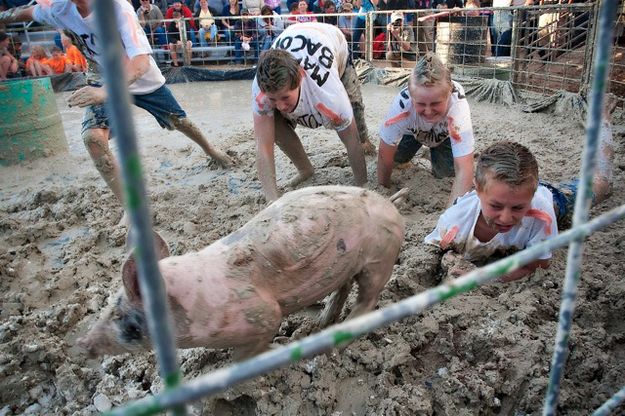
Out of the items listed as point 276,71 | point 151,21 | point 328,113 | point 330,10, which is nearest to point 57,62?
point 151,21

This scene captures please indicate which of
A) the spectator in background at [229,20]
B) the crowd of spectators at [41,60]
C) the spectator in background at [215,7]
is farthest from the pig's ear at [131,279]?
the spectator in background at [215,7]

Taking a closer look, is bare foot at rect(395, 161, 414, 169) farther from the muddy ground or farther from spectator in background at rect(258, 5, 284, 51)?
spectator in background at rect(258, 5, 284, 51)

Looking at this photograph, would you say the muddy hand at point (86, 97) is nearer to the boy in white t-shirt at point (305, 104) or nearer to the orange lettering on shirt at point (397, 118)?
the boy in white t-shirt at point (305, 104)

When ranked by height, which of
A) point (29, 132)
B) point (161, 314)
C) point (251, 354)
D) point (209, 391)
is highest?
point (161, 314)

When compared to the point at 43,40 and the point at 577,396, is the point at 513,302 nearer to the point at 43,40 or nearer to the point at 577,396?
the point at 577,396

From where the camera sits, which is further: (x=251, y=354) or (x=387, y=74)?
(x=387, y=74)

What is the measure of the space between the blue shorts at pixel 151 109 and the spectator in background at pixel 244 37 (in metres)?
7.46

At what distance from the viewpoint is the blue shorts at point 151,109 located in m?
3.41

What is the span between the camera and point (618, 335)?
2080 millimetres

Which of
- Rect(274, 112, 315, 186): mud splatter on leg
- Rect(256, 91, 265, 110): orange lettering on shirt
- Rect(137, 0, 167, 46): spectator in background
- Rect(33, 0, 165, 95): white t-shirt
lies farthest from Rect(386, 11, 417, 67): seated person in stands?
Rect(33, 0, 165, 95): white t-shirt

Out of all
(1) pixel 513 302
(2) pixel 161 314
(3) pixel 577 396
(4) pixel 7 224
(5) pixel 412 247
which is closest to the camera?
(2) pixel 161 314

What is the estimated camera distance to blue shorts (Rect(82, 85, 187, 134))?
341cm

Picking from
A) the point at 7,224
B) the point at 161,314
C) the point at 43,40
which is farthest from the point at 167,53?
the point at 161,314

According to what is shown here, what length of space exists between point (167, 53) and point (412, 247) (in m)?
9.76
